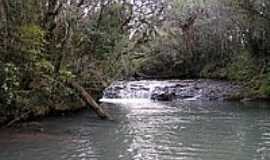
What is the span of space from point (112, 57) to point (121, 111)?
2.81m

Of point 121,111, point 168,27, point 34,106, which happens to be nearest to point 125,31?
point 121,111

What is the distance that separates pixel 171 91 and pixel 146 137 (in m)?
19.3

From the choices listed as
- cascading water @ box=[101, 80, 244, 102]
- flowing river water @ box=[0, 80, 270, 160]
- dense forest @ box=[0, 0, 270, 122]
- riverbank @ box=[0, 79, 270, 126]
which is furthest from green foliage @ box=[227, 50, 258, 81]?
flowing river water @ box=[0, 80, 270, 160]

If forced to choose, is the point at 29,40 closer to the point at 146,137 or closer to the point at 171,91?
the point at 146,137

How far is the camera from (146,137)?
1533 cm

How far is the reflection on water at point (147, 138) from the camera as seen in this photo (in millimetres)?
12203

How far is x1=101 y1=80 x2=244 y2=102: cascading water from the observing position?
3262 centimetres

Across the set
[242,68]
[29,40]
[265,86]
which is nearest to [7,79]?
[29,40]

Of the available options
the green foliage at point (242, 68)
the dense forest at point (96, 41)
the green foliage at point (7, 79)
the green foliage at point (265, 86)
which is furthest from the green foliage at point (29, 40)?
the green foliage at point (242, 68)

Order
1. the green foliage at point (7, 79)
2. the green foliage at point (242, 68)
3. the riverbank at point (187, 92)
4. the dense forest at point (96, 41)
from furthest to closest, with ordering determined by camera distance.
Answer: the green foliage at point (242, 68)
the riverbank at point (187, 92)
the dense forest at point (96, 41)
the green foliage at point (7, 79)

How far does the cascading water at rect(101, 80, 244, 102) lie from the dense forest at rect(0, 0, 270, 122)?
1.97 metres

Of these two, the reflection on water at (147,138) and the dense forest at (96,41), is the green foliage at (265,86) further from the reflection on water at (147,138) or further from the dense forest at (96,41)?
the reflection on water at (147,138)

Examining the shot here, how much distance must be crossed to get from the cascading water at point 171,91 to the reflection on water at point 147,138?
10081 mm

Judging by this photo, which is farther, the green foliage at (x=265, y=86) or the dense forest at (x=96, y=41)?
the green foliage at (x=265, y=86)
